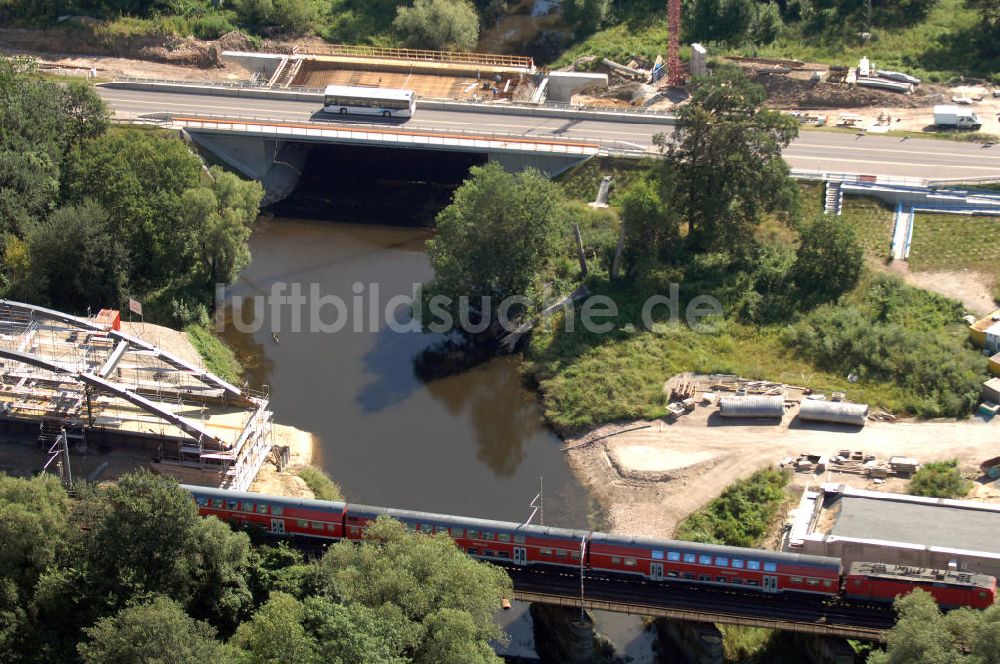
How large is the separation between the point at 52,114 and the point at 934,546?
74212 millimetres

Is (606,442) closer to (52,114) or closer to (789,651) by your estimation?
(789,651)

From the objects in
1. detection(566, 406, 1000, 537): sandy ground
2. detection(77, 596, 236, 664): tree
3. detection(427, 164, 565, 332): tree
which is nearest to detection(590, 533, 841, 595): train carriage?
detection(566, 406, 1000, 537): sandy ground

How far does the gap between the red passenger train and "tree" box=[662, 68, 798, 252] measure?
34380 millimetres

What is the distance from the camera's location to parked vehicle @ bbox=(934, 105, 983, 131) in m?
107

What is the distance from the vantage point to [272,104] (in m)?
119

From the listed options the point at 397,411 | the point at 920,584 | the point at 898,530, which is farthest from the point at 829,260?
the point at 920,584

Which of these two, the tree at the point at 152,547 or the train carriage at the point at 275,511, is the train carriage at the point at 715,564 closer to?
the train carriage at the point at 275,511

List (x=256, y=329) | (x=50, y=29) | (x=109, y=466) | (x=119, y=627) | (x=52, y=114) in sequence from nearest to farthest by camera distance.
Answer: (x=119, y=627) < (x=109, y=466) < (x=256, y=329) < (x=52, y=114) < (x=50, y=29)

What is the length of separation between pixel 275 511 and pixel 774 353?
1413 inches

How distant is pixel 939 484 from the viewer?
70.2 metres

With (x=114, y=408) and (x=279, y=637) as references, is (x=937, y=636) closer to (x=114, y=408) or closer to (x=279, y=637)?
(x=279, y=637)

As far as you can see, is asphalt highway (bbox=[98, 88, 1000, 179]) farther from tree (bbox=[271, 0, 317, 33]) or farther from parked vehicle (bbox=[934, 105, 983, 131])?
tree (bbox=[271, 0, 317, 33])

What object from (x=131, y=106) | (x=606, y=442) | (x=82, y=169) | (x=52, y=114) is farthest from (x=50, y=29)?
(x=606, y=442)

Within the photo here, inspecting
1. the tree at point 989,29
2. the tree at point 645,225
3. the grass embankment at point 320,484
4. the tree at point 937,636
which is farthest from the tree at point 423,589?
the tree at point 989,29
